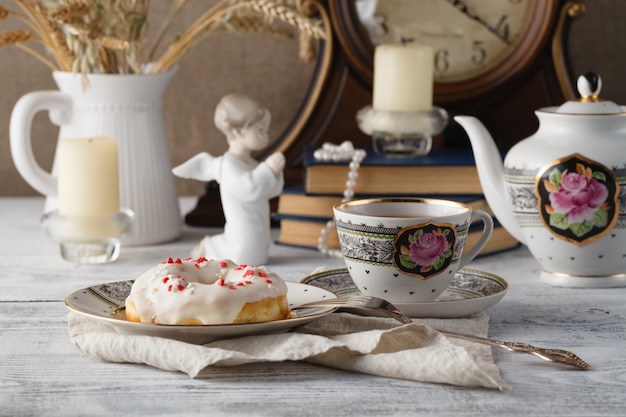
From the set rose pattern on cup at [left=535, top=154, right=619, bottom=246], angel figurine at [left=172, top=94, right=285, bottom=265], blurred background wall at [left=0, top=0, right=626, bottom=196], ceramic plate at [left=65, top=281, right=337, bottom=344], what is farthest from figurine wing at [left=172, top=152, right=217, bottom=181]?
blurred background wall at [left=0, top=0, right=626, bottom=196]

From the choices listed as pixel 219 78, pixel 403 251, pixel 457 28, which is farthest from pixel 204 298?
pixel 219 78

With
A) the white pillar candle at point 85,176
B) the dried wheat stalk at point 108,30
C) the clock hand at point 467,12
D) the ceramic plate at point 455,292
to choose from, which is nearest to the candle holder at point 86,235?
the white pillar candle at point 85,176

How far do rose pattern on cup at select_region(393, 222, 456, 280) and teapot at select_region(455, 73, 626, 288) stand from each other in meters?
0.17

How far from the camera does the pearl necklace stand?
1003mm

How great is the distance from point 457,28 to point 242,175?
0.39 meters

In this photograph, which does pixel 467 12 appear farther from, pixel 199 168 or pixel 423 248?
pixel 423 248

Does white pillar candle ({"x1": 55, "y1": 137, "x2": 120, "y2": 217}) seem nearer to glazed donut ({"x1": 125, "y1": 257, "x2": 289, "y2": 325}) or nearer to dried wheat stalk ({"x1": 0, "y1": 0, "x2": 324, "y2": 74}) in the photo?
dried wheat stalk ({"x1": 0, "y1": 0, "x2": 324, "y2": 74})

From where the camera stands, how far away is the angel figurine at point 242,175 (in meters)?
0.94

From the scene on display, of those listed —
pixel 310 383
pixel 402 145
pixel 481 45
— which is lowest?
pixel 310 383

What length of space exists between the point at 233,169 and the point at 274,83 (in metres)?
0.47

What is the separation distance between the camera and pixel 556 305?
2.67 feet

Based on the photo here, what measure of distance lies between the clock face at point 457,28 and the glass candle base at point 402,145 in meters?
0.12

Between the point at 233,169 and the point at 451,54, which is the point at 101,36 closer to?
the point at 233,169

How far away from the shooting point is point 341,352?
63cm
